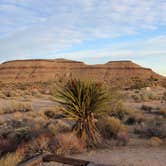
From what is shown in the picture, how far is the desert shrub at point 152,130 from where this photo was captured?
471 inches

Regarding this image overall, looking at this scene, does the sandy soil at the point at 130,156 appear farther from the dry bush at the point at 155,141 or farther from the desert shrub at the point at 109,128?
the desert shrub at the point at 109,128

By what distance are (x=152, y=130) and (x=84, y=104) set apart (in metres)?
3.13

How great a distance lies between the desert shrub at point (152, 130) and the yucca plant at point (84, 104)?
2.27 m

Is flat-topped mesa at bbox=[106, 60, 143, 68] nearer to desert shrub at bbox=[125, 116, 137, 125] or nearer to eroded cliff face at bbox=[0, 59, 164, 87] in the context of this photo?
eroded cliff face at bbox=[0, 59, 164, 87]

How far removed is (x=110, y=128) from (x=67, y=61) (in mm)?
130010

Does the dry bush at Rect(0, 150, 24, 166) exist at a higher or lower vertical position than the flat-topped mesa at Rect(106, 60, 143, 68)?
lower

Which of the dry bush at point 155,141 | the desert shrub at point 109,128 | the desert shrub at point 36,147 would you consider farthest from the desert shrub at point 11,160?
the dry bush at point 155,141

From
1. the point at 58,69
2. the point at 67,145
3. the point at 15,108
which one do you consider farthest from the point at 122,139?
the point at 58,69

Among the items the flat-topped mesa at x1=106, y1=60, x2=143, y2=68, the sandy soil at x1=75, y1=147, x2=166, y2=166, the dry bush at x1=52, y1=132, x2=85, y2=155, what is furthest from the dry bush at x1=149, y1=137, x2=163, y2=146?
the flat-topped mesa at x1=106, y1=60, x2=143, y2=68

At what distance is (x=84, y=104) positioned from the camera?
1073cm

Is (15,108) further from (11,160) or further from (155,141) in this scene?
(11,160)

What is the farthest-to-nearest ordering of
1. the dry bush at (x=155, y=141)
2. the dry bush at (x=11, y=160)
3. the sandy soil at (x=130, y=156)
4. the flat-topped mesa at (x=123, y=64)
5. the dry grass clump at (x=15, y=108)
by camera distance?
the flat-topped mesa at (x=123, y=64), the dry grass clump at (x=15, y=108), the dry bush at (x=155, y=141), the sandy soil at (x=130, y=156), the dry bush at (x=11, y=160)

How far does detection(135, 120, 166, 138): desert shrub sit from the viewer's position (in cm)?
1195

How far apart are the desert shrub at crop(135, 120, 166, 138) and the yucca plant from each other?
227 centimetres
